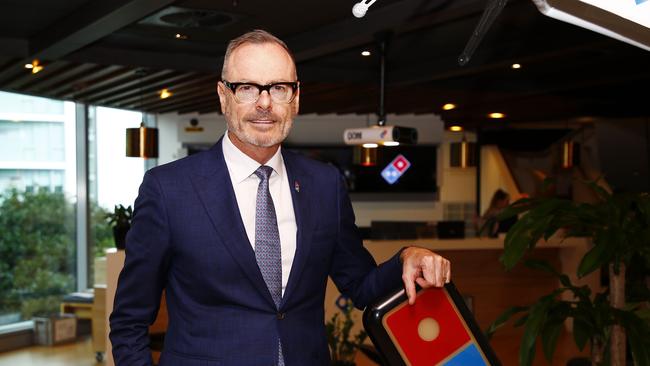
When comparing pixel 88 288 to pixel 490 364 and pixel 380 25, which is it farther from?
pixel 490 364

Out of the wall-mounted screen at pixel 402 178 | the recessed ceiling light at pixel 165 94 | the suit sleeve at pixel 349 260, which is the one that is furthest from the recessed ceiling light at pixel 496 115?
the suit sleeve at pixel 349 260

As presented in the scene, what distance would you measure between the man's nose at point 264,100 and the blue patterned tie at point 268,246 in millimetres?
195

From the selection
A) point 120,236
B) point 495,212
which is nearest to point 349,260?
point 120,236

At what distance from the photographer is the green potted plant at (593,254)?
269 cm

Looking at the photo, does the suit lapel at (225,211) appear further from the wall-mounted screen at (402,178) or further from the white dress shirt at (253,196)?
the wall-mounted screen at (402,178)

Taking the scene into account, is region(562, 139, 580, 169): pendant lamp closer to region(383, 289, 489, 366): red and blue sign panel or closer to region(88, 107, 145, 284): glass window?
region(88, 107, 145, 284): glass window

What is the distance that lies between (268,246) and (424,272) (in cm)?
40

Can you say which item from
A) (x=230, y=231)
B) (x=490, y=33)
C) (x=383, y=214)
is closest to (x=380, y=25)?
(x=490, y=33)

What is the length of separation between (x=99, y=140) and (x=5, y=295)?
2541 millimetres

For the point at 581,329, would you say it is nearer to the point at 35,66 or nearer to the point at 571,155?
the point at 35,66

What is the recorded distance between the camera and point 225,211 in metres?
1.60

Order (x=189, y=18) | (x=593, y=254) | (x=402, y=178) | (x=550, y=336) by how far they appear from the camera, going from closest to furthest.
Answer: (x=593, y=254) < (x=550, y=336) < (x=189, y=18) < (x=402, y=178)

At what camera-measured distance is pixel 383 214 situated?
13430 millimetres

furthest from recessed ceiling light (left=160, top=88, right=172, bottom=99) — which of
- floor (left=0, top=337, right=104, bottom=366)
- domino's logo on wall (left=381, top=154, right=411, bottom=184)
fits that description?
domino's logo on wall (left=381, top=154, right=411, bottom=184)
